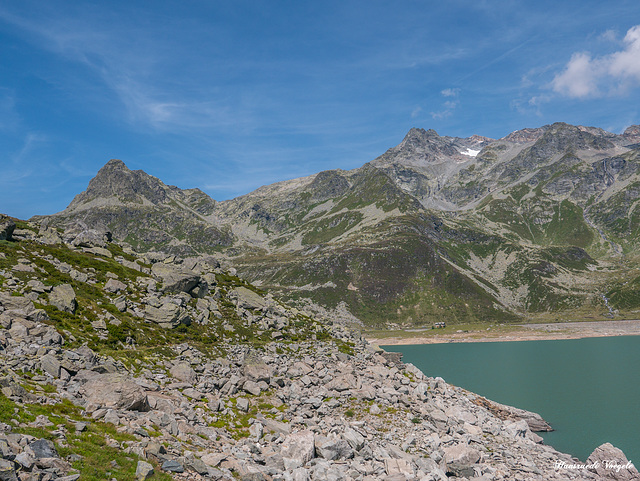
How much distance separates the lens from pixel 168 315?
150 feet

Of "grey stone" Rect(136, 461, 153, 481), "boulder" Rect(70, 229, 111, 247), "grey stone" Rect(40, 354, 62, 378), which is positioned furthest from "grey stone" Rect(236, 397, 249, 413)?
"boulder" Rect(70, 229, 111, 247)

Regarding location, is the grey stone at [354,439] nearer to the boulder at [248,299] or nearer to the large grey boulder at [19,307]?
the large grey boulder at [19,307]

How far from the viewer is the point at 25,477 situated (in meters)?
14.0

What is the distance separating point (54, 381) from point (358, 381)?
→ 96.8 ft

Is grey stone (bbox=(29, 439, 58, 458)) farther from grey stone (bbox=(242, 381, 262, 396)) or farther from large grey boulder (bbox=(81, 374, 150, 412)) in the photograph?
grey stone (bbox=(242, 381, 262, 396))

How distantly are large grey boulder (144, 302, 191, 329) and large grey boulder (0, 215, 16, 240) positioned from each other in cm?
2249

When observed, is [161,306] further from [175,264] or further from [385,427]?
[385,427]

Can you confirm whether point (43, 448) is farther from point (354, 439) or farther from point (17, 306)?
point (17, 306)

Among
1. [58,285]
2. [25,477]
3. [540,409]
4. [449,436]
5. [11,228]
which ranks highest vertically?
[11,228]

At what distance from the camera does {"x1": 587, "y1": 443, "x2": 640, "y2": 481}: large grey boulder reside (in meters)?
38.1

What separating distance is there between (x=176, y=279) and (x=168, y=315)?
855 cm

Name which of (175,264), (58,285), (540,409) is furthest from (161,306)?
(540,409)

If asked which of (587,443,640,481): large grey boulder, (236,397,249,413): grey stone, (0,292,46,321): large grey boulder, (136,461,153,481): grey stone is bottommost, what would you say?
(587,443,640,481): large grey boulder

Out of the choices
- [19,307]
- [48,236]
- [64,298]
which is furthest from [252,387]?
[48,236]
